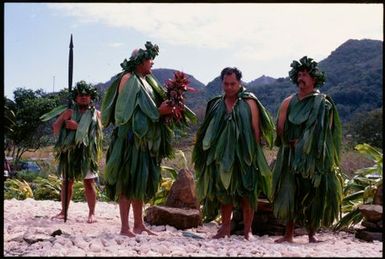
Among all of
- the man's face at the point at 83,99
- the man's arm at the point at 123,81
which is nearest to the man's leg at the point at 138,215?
the man's arm at the point at 123,81

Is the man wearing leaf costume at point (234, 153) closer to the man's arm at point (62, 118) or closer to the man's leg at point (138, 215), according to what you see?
the man's leg at point (138, 215)

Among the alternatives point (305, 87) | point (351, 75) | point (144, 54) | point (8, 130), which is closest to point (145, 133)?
point (144, 54)

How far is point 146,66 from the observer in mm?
5258

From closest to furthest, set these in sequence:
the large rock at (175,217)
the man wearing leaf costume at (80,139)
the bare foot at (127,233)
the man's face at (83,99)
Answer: the bare foot at (127,233), the large rock at (175,217), the man wearing leaf costume at (80,139), the man's face at (83,99)

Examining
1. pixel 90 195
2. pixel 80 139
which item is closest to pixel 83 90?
pixel 80 139

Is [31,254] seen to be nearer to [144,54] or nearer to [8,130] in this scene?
[8,130]

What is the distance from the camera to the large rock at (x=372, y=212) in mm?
5391

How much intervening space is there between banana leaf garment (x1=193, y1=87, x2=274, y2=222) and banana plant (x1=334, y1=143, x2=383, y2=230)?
1.29m

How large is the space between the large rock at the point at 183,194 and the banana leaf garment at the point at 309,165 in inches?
50.6

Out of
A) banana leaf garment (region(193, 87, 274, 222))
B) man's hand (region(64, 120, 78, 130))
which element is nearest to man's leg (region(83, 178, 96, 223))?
man's hand (region(64, 120, 78, 130))

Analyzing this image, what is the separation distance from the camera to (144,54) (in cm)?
520

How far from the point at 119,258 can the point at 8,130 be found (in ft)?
6.07

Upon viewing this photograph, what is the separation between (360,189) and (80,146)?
3.35m

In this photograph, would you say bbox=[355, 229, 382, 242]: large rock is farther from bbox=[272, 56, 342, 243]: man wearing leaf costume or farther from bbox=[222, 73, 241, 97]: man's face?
bbox=[222, 73, 241, 97]: man's face
